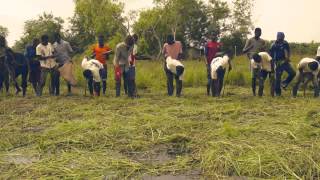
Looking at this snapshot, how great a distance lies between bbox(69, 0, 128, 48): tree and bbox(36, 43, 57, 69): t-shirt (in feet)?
113

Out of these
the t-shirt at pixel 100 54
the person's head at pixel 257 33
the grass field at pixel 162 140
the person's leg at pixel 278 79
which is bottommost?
the grass field at pixel 162 140

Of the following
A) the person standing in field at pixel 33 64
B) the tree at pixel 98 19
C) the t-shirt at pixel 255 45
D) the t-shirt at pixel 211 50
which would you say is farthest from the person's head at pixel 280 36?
the tree at pixel 98 19

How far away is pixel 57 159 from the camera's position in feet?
18.4

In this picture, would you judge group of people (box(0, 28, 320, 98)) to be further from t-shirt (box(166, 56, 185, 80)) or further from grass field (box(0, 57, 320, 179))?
grass field (box(0, 57, 320, 179))

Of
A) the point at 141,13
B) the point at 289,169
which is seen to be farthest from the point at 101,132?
the point at 141,13

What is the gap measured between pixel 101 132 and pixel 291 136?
2.41 m

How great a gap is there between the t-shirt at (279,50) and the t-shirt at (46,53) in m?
5.03

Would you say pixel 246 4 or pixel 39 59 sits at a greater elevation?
pixel 246 4

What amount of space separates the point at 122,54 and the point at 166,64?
1.03 metres

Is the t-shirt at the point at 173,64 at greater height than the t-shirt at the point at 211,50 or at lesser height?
lesser

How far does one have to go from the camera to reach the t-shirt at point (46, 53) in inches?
476

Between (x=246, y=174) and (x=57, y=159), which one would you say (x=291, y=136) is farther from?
(x=57, y=159)

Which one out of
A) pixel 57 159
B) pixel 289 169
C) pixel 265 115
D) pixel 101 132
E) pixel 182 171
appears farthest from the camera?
pixel 265 115

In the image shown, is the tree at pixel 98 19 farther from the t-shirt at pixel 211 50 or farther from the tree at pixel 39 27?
the t-shirt at pixel 211 50
